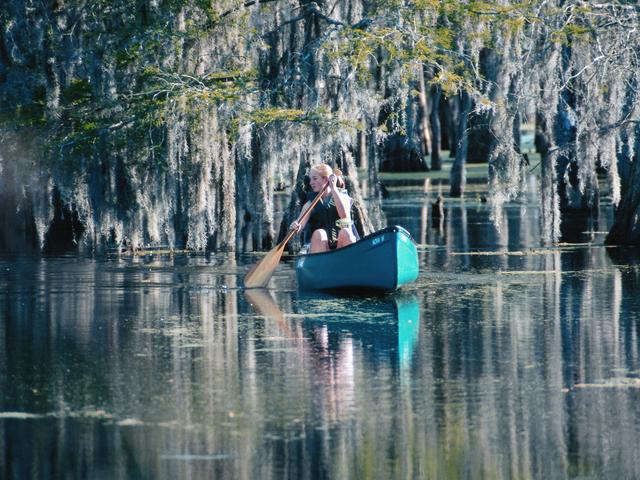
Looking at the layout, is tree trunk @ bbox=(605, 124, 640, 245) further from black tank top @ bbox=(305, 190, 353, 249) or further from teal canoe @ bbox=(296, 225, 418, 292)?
teal canoe @ bbox=(296, 225, 418, 292)

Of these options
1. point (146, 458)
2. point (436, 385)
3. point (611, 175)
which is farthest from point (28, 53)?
point (146, 458)

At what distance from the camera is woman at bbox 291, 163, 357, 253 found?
18641 millimetres

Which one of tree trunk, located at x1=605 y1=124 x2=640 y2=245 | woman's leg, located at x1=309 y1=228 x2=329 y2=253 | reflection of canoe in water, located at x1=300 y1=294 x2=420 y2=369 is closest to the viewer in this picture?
reflection of canoe in water, located at x1=300 y1=294 x2=420 y2=369

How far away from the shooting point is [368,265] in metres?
17.5

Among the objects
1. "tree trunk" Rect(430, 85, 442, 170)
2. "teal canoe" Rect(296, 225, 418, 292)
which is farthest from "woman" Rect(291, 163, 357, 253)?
"tree trunk" Rect(430, 85, 442, 170)

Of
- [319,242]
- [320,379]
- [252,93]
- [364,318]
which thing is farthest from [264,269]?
[320,379]

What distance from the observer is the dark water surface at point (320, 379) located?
8828 mm

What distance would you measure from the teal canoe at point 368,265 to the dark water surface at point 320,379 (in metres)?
0.32

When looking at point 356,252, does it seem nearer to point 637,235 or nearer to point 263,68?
point 263,68

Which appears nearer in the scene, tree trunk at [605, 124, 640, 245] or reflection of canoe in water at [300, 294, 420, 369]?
reflection of canoe in water at [300, 294, 420, 369]

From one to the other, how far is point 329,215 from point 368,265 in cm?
194

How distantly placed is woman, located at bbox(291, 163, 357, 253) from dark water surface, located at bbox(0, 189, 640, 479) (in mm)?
742

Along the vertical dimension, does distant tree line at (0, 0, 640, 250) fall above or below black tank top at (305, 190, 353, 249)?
above

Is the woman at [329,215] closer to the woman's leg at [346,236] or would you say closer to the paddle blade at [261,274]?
the woman's leg at [346,236]
